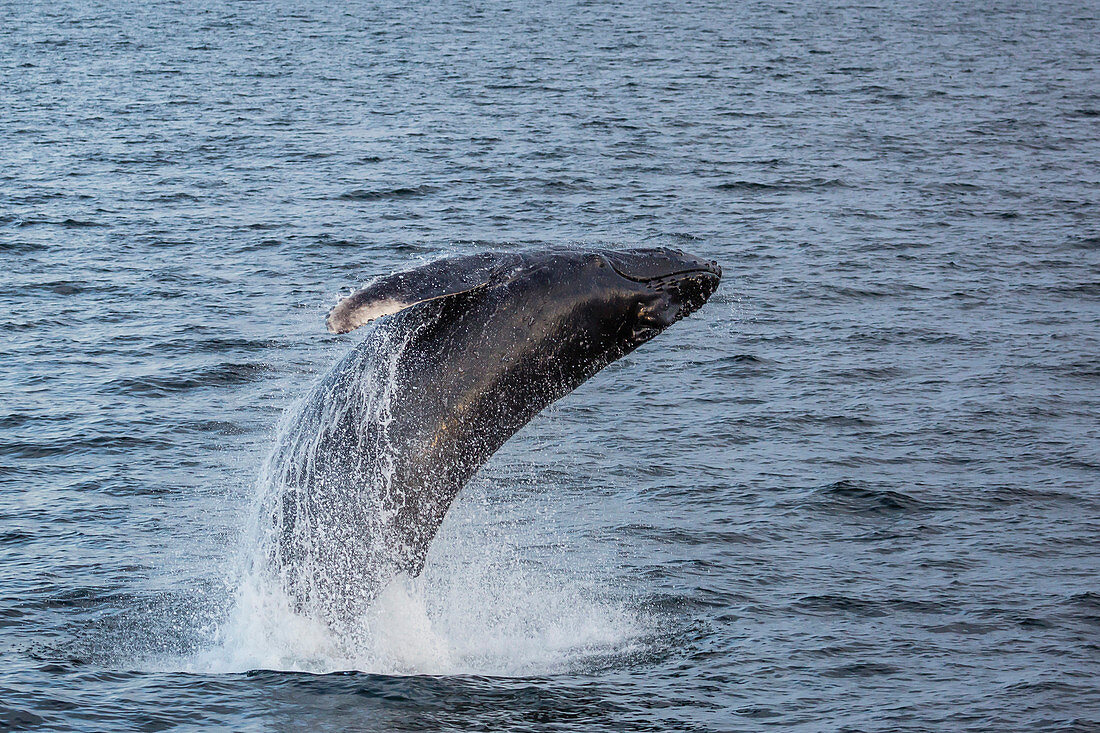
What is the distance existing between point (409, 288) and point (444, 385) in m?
2.24

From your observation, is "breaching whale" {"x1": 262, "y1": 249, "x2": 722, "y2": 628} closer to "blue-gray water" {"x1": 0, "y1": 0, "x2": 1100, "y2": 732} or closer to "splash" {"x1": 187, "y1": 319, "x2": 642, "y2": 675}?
"splash" {"x1": 187, "y1": 319, "x2": 642, "y2": 675}

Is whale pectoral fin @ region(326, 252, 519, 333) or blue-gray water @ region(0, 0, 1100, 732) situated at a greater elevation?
whale pectoral fin @ region(326, 252, 519, 333)

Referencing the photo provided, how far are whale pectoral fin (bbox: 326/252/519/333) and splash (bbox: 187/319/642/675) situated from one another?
1.47 metres

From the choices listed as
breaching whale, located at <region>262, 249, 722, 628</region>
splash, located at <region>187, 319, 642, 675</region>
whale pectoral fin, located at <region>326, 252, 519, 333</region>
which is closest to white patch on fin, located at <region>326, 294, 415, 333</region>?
whale pectoral fin, located at <region>326, 252, 519, 333</region>

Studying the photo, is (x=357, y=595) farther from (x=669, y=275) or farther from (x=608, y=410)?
(x=608, y=410)

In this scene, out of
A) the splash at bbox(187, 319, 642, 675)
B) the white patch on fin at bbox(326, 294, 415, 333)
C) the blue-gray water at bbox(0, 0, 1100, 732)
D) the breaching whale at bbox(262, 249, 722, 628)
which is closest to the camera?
the white patch on fin at bbox(326, 294, 415, 333)

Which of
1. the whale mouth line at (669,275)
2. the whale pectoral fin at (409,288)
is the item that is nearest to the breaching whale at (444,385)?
the whale mouth line at (669,275)

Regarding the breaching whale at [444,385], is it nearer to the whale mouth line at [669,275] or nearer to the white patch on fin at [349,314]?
the whale mouth line at [669,275]

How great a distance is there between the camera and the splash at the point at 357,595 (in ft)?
40.6

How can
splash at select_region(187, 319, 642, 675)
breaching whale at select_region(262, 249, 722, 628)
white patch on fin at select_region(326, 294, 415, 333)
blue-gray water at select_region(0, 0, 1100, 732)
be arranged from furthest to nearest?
blue-gray water at select_region(0, 0, 1100, 732) < splash at select_region(187, 319, 642, 675) < breaching whale at select_region(262, 249, 722, 628) < white patch on fin at select_region(326, 294, 415, 333)

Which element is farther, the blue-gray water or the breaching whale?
the blue-gray water

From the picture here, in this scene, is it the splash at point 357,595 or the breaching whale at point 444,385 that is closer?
the breaching whale at point 444,385

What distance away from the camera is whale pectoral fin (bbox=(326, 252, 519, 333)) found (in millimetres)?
9805

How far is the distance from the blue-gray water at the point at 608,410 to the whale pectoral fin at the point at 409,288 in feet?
13.0
